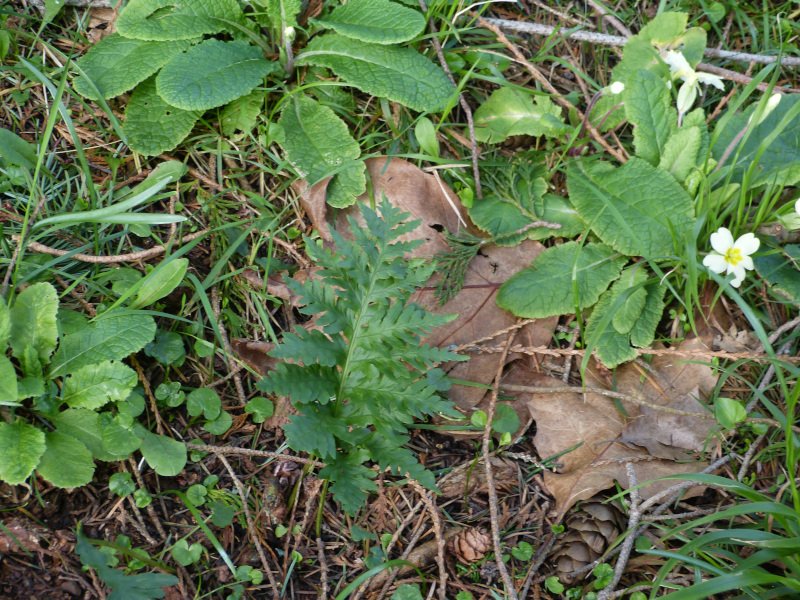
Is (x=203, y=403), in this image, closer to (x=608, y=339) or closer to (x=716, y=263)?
(x=608, y=339)

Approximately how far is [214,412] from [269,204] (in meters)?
0.95

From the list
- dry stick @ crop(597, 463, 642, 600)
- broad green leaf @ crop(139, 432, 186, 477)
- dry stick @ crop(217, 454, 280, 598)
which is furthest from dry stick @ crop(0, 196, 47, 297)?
dry stick @ crop(597, 463, 642, 600)

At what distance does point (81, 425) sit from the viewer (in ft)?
7.07

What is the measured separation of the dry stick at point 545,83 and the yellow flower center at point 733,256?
666mm

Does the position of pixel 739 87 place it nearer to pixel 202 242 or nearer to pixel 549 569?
pixel 549 569

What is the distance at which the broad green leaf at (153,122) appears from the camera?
2.51 metres

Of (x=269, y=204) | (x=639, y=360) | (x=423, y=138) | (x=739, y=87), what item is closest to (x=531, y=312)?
(x=639, y=360)

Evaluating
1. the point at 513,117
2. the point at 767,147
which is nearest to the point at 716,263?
the point at 767,147

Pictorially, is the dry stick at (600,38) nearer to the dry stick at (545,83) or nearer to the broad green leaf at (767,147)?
the dry stick at (545,83)

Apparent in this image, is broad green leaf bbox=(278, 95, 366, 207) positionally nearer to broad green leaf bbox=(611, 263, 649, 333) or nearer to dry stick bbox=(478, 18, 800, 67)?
dry stick bbox=(478, 18, 800, 67)

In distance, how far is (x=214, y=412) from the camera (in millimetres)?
2285

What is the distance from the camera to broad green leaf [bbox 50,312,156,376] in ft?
7.22

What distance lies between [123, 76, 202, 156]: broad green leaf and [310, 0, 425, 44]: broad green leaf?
0.78 meters

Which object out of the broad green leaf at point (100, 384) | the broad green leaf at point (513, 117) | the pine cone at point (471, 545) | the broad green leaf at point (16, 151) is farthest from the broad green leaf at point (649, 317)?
the broad green leaf at point (16, 151)
